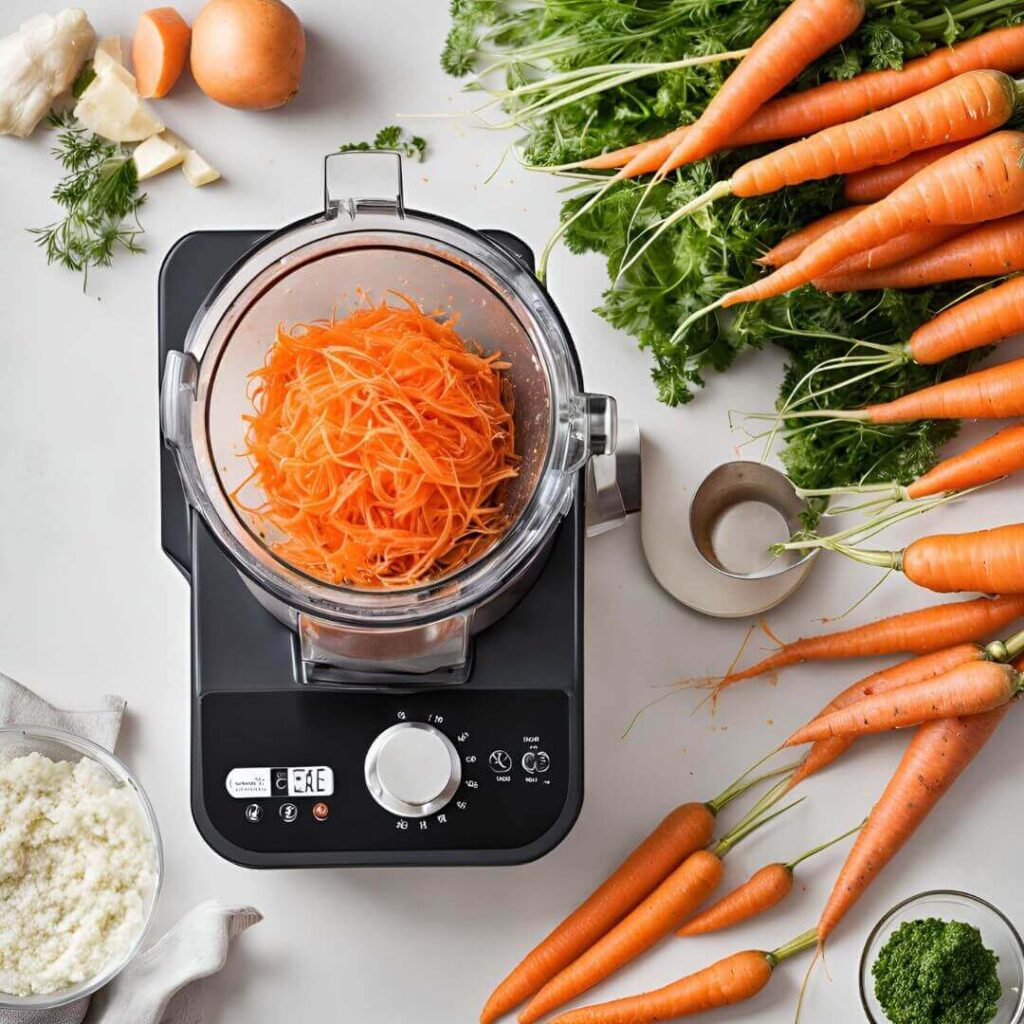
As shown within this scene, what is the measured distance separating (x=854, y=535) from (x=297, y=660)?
682mm

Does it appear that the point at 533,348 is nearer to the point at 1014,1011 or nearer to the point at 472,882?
the point at 472,882

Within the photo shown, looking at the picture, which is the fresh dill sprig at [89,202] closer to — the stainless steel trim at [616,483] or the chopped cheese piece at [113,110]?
the chopped cheese piece at [113,110]

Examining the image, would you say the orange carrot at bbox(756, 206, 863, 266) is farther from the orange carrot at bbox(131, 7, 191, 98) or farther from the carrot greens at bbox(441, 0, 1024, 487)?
the orange carrot at bbox(131, 7, 191, 98)

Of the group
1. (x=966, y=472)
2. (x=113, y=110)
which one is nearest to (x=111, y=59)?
(x=113, y=110)

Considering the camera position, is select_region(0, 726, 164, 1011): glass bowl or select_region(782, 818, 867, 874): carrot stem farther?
select_region(782, 818, 867, 874): carrot stem

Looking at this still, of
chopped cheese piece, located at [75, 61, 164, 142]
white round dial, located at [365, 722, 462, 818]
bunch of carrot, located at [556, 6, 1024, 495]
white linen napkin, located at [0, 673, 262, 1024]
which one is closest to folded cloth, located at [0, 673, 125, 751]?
white linen napkin, located at [0, 673, 262, 1024]

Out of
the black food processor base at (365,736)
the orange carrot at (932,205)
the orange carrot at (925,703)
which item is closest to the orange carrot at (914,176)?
the orange carrot at (932,205)

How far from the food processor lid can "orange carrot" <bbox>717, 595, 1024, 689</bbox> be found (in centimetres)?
48

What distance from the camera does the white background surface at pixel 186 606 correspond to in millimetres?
1393

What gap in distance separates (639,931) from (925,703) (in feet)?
1.40

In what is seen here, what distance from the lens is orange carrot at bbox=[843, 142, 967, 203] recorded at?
4.39ft

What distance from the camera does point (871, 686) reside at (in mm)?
1429

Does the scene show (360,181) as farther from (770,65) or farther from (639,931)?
(639,931)

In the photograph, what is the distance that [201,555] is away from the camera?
3.84 ft
